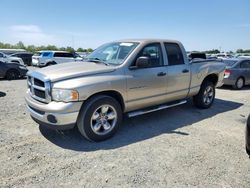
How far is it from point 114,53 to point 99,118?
157 centimetres

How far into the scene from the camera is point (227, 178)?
328 cm

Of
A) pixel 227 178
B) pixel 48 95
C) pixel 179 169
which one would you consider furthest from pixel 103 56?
pixel 227 178

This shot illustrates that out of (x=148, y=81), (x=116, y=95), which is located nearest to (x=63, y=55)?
(x=148, y=81)

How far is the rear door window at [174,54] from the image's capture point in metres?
5.54

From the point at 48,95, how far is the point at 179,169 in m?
2.42

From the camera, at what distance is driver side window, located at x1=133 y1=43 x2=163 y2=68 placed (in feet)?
16.6

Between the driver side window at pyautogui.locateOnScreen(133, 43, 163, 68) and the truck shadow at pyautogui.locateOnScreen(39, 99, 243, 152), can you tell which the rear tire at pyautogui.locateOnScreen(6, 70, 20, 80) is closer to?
the truck shadow at pyautogui.locateOnScreen(39, 99, 243, 152)

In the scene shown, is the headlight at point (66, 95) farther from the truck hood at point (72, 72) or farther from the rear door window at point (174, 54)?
the rear door window at point (174, 54)

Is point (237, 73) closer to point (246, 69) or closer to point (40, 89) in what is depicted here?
point (246, 69)

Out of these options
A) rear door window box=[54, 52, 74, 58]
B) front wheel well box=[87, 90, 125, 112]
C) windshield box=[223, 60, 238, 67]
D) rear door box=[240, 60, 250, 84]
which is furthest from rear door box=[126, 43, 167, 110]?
rear door window box=[54, 52, 74, 58]

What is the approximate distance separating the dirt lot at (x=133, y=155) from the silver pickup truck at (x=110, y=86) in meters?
0.42

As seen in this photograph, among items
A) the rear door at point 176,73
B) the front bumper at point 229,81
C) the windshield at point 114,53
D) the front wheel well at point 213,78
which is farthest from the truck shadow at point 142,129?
the front bumper at point 229,81

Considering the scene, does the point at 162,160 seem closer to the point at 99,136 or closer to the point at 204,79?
the point at 99,136

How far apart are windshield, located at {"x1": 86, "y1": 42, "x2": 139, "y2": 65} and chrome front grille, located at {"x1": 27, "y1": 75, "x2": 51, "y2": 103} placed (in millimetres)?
1390
